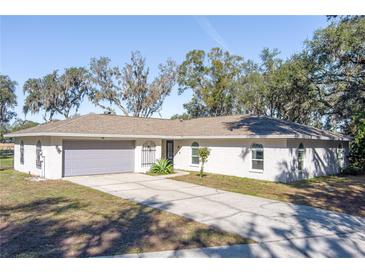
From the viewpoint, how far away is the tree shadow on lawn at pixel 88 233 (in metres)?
5.57

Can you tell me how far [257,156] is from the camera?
16.3 meters

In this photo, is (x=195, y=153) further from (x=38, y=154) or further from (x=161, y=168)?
(x=38, y=154)

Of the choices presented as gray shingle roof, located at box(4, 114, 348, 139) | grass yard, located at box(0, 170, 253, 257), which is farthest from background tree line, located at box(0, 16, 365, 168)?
grass yard, located at box(0, 170, 253, 257)

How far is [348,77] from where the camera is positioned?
21375mm

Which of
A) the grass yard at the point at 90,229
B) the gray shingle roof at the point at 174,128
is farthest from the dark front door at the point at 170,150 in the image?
the grass yard at the point at 90,229

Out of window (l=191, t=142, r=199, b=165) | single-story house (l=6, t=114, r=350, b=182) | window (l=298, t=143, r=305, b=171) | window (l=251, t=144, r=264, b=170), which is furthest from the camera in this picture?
window (l=191, t=142, r=199, b=165)

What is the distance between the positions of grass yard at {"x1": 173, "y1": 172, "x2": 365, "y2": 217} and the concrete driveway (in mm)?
893

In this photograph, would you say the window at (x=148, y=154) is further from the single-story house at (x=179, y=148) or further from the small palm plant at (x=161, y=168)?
the small palm plant at (x=161, y=168)

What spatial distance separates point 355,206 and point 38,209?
10.1 m

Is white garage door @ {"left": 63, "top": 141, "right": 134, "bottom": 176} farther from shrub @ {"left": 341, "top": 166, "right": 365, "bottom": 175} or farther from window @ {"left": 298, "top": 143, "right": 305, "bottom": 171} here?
shrub @ {"left": 341, "top": 166, "right": 365, "bottom": 175}

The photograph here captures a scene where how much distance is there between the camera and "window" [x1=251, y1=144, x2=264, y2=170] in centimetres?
1611

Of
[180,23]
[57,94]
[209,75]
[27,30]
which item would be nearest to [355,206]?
[180,23]

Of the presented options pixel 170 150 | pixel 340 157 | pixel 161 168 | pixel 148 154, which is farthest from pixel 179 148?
pixel 340 157

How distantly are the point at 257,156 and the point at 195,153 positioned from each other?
4.83 metres
